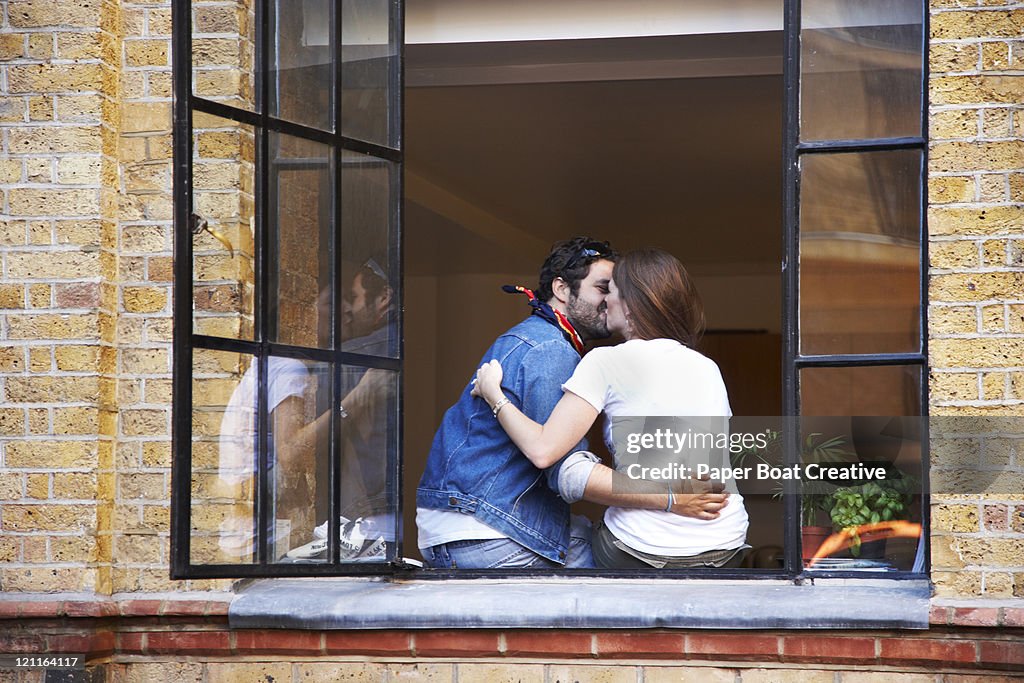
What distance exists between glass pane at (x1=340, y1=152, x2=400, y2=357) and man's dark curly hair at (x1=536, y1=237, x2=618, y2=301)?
1.72 feet

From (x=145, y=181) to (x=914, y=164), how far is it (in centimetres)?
218

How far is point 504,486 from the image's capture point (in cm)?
379

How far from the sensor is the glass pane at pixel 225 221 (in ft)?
11.0

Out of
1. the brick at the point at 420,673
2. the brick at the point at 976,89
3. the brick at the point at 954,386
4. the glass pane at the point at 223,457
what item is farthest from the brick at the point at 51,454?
the brick at the point at 976,89

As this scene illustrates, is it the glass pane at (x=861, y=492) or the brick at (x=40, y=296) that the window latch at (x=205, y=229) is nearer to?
the brick at (x=40, y=296)

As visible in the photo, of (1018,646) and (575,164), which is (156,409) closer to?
(1018,646)

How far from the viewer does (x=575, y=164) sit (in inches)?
304

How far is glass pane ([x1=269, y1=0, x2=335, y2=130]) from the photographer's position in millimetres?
3482

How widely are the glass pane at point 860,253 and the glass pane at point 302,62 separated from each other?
136 cm

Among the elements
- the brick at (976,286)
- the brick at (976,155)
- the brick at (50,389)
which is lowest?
the brick at (50,389)

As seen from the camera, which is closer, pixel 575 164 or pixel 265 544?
pixel 265 544

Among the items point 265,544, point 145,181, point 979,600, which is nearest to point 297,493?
point 265,544

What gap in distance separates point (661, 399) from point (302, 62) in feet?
4.49

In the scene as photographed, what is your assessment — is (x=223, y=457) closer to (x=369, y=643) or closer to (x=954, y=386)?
(x=369, y=643)
